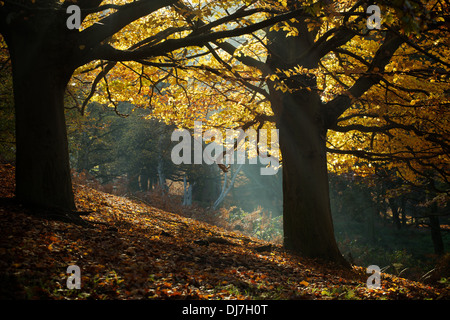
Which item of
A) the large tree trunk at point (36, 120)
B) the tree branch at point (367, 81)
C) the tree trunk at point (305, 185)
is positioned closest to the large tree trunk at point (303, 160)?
the tree trunk at point (305, 185)

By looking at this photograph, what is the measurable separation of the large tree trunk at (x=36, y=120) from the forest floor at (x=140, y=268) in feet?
1.61

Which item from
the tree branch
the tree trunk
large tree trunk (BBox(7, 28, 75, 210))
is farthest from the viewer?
the tree trunk

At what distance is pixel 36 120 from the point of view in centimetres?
662

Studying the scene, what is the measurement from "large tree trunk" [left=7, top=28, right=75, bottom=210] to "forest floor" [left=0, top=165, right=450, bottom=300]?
1.61ft

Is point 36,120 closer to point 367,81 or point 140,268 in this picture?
point 140,268

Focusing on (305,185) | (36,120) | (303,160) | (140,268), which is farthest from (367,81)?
(36,120)

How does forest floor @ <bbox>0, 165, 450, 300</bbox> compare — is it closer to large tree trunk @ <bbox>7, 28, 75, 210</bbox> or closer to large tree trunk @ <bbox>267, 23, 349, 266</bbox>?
large tree trunk @ <bbox>7, 28, 75, 210</bbox>

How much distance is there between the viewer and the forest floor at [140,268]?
4230 mm

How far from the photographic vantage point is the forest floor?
4.23 metres

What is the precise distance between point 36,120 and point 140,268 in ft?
11.8

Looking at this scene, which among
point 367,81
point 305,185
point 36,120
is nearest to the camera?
point 36,120

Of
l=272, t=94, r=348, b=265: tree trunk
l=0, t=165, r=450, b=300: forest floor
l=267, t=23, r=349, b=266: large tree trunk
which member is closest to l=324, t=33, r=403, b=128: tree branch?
l=267, t=23, r=349, b=266: large tree trunk
